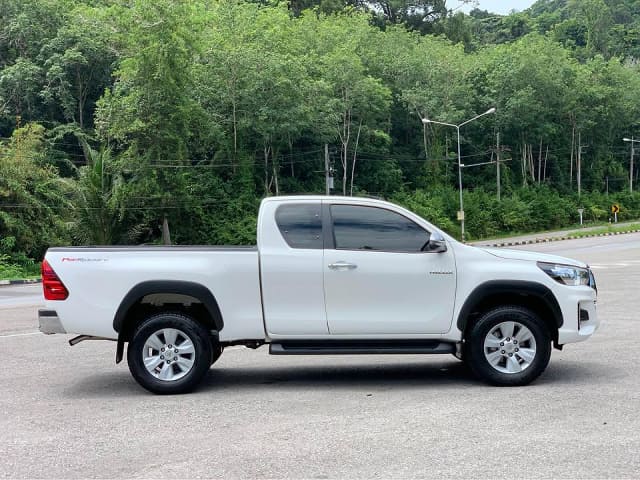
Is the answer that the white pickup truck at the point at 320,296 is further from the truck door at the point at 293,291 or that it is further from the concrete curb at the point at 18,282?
the concrete curb at the point at 18,282

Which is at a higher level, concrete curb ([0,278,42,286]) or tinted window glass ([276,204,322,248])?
tinted window glass ([276,204,322,248])

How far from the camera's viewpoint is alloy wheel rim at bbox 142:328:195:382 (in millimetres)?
7879

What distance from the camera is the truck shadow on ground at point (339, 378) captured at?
8188 mm

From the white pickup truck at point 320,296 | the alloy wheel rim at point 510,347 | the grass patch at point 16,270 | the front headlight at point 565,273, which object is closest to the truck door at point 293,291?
the white pickup truck at point 320,296

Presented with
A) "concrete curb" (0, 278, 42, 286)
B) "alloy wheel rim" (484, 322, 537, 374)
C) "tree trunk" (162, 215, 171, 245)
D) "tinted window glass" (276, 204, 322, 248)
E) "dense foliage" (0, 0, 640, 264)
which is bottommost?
"concrete curb" (0, 278, 42, 286)

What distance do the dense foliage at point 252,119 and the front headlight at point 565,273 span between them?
111 ft

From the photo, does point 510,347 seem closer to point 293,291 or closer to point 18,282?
point 293,291

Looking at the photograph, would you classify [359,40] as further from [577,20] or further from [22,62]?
[577,20]

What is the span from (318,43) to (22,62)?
2270cm

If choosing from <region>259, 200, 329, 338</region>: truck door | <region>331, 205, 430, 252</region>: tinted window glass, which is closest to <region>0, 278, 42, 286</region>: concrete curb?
<region>259, 200, 329, 338</region>: truck door

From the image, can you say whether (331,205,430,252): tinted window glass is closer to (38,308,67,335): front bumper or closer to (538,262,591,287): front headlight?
(538,262,591,287): front headlight

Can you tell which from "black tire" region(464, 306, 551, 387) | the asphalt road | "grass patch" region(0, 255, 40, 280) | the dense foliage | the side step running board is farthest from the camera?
the dense foliage

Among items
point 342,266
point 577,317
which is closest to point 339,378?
point 342,266

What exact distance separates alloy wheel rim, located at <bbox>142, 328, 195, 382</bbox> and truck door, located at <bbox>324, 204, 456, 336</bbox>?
148cm
